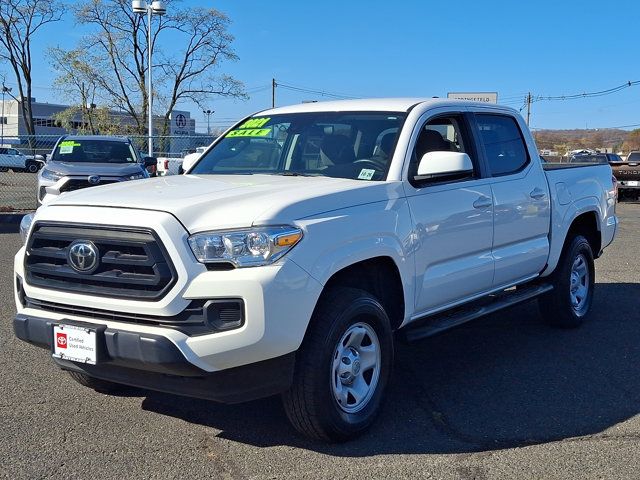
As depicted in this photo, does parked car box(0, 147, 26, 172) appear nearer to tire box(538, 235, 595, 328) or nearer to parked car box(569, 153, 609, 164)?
parked car box(569, 153, 609, 164)

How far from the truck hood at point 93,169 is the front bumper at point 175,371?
8.85m

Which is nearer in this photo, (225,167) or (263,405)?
(263,405)

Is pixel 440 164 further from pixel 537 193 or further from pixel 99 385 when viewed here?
pixel 99 385

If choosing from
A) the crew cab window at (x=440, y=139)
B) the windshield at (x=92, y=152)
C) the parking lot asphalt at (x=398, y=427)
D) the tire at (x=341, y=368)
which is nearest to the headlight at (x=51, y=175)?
the windshield at (x=92, y=152)

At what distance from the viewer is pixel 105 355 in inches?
138

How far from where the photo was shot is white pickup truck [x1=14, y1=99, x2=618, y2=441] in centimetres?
342

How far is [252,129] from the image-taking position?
18.0 ft

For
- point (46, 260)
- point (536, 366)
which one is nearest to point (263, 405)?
point (46, 260)

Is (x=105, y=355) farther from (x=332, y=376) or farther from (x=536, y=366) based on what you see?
(x=536, y=366)

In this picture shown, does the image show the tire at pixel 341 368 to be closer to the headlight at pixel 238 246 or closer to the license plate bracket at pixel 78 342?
the headlight at pixel 238 246

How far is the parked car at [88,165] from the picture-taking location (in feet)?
38.8

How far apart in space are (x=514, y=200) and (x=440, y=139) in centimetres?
81

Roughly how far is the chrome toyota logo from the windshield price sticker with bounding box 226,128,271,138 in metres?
2.00

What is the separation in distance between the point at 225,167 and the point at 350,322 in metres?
1.88
